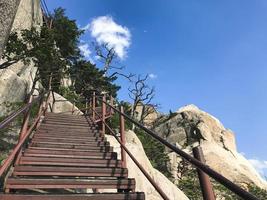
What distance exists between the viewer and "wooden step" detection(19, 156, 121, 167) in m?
5.07

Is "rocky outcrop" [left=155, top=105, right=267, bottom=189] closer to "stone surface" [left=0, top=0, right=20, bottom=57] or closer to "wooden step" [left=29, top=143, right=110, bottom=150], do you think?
"wooden step" [left=29, top=143, right=110, bottom=150]

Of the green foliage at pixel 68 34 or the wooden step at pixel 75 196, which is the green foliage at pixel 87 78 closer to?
the green foliage at pixel 68 34

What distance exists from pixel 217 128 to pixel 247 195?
3535 cm

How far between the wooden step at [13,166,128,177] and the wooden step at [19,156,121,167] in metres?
0.31

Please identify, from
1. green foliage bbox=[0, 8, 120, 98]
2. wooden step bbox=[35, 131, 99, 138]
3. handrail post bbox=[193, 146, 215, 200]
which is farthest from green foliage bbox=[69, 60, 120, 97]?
handrail post bbox=[193, 146, 215, 200]

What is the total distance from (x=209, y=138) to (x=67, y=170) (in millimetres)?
29028

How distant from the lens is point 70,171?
15.9 ft

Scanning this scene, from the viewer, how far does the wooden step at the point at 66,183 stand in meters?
3.94

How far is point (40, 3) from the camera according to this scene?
3042 cm

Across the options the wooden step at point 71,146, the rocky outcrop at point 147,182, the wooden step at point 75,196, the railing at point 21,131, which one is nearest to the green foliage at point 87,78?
the rocky outcrop at point 147,182

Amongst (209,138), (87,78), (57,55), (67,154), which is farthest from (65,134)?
(209,138)

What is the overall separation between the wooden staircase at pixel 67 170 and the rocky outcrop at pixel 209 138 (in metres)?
21.9

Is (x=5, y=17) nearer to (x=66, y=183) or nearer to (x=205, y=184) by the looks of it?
(x=66, y=183)

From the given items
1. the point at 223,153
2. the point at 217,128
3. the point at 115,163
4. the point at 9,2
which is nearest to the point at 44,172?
the point at 115,163
